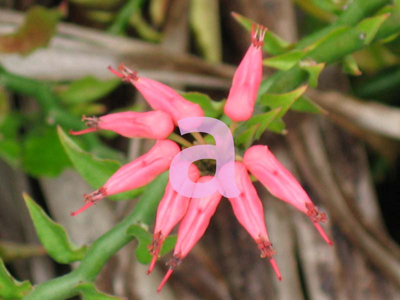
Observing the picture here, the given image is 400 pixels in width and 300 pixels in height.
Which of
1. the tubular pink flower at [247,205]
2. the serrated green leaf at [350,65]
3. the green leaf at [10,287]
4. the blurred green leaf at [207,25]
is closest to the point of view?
the tubular pink flower at [247,205]

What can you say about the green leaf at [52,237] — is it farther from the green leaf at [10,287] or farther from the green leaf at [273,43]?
the green leaf at [273,43]

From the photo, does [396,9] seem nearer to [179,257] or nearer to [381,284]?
[179,257]

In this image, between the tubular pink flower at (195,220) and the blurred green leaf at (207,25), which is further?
the blurred green leaf at (207,25)

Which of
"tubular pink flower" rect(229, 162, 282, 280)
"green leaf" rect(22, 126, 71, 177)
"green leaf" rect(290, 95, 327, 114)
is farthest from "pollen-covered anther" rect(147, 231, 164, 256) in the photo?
"green leaf" rect(22, 126, 71, 177)

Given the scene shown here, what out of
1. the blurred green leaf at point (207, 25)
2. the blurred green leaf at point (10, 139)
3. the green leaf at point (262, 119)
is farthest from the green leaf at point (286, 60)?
the blurred green leaf at point (10, 139)

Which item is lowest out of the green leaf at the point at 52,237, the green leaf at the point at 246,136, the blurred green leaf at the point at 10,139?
the blurred green leaf at the point at 10,139

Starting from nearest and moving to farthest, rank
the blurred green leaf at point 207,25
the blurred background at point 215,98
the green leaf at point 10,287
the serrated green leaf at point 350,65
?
the green leaf at point 10,287 → the serrated green leaf at point 350,65 → the blurred background at point 215,98 → the blurred green leaf at point 207,25

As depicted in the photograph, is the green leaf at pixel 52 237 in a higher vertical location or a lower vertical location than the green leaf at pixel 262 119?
lower
